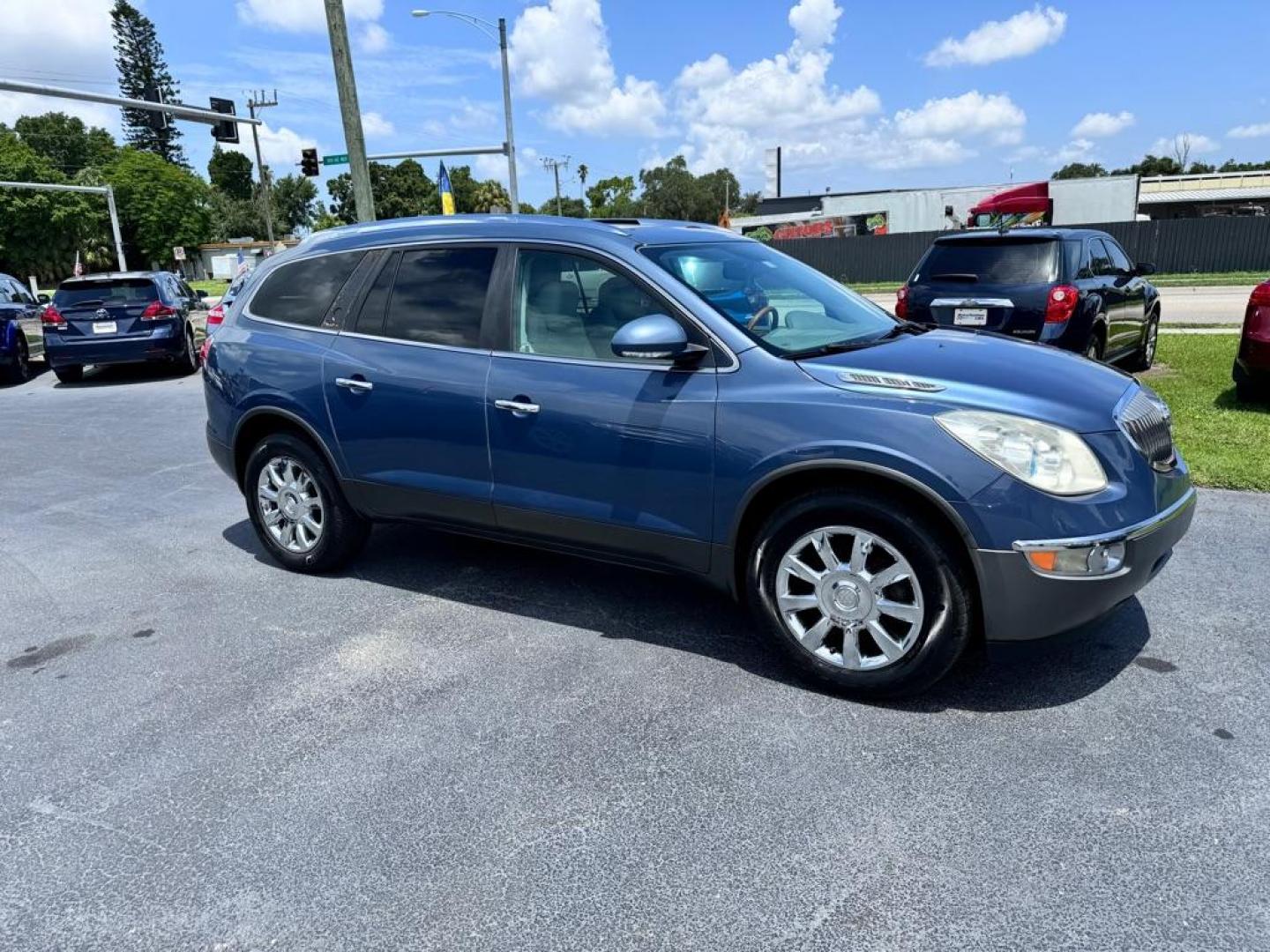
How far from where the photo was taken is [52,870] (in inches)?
103

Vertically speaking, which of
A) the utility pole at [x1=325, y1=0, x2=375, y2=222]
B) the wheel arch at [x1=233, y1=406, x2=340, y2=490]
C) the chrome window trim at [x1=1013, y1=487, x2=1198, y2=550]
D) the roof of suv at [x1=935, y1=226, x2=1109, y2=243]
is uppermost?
the utility pole at [x1=325, y1=0, x2=375, y2=222]

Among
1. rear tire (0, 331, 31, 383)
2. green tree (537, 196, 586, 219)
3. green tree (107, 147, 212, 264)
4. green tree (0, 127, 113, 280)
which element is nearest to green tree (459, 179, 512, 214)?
green tree (537, 196, 586, 219)

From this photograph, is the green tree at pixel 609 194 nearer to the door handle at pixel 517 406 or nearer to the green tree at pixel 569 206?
the green tree at pixel 569 206

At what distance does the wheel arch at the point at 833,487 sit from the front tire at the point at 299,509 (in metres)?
2.31

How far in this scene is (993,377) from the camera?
334 centimetres

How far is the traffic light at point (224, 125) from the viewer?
71.6 feet

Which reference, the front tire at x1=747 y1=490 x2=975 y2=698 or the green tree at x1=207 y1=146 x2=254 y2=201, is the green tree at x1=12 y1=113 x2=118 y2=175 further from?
the front tire at x1=747 y1=490 x2=975 y2=698

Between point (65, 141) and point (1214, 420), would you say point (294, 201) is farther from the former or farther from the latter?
point (1214, 420)

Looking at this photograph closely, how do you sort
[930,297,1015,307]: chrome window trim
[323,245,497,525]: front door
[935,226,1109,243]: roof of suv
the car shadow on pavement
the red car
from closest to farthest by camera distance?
the car shadow on pavement
[323,245,497,525]: front door
the red car
[930,297,1015,307]: chrome window trim
[935,226,1109,243]: roof of suv

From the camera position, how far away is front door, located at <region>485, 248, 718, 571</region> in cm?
357

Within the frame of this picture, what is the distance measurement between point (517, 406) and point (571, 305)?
51cm

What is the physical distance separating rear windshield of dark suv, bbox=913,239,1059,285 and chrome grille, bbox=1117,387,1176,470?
475cm

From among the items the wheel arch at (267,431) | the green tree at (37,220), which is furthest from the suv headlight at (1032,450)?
the green tree at (37,220)

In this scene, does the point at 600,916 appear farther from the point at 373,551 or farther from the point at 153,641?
the point at 373,551
